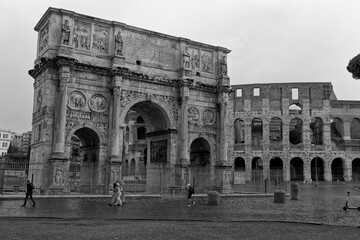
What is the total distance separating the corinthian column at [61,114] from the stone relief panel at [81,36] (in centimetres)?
228

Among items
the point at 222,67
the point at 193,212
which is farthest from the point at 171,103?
the point at 193,212

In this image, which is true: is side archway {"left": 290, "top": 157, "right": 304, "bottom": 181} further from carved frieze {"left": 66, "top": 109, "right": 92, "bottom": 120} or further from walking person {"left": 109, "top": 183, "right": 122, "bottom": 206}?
walking person {"left": 109, "top": 183, "right": 122, "bottom": 206}

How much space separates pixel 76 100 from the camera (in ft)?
81.7

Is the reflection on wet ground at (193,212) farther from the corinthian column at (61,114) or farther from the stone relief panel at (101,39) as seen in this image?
the stone relief panel at (101,39)

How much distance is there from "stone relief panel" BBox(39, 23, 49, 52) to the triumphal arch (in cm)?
7

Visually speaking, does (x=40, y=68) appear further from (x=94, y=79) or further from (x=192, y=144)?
(x=192, y=144)

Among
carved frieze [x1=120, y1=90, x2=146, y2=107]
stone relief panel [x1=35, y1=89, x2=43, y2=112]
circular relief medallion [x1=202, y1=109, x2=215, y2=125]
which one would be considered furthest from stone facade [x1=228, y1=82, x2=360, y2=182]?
stone relief panel [x1=35, y1=89, x2=43, y2=112]

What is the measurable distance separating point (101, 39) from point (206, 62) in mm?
8575

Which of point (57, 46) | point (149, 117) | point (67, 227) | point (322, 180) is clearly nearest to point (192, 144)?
point (149, 117)

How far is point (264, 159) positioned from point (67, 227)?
43.8 metres

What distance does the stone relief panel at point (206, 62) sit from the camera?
3067cm

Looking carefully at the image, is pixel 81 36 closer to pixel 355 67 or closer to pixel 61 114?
pixel 61 114

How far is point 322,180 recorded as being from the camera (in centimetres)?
5212

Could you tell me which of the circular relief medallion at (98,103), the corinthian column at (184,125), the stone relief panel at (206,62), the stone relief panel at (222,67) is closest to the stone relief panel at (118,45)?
the circular relief medallion at (98,103)
